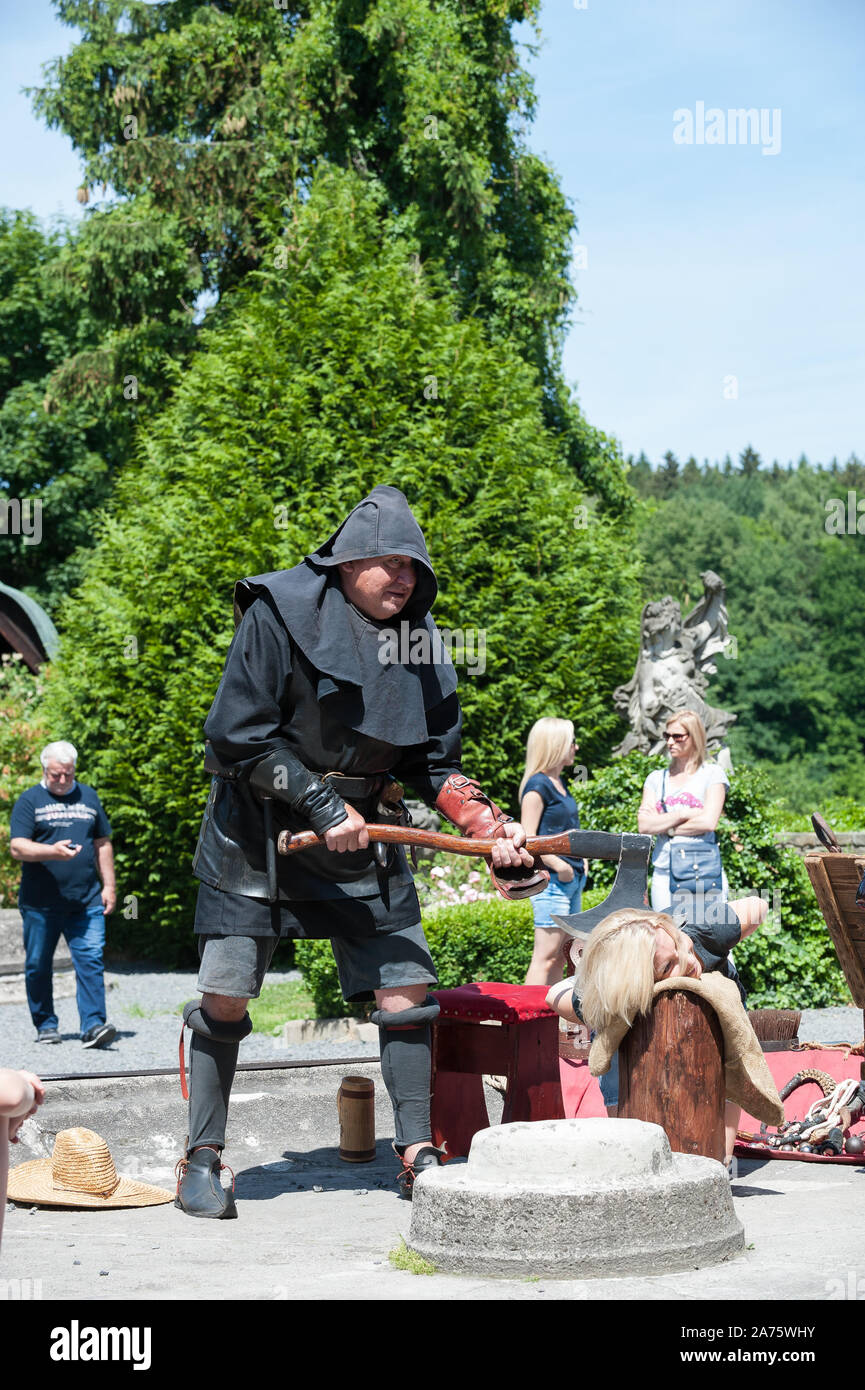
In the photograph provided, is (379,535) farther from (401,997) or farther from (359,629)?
(401,997)

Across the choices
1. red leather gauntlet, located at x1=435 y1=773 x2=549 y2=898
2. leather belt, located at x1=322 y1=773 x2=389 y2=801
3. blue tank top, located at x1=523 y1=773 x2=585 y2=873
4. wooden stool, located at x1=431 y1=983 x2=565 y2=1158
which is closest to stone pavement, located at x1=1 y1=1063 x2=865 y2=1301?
wooden stool, located at x1=431 y1=983 x2=565 y2=1158

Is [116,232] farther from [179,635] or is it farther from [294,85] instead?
[179,635]

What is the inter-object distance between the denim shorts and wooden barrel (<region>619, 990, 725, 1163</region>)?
3270 millimetres

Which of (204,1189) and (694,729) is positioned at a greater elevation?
(694,729)

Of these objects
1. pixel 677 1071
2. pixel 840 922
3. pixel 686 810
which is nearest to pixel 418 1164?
pixel 677 1071

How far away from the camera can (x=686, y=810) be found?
22.5 feet

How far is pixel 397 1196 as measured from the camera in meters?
4.64

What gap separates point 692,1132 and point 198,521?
9779mm

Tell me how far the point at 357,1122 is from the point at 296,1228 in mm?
1217

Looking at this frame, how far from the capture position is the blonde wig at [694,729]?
6875mm

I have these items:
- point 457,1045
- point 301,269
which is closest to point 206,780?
point 301,269

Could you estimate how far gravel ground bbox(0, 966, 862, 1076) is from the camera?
8.27m

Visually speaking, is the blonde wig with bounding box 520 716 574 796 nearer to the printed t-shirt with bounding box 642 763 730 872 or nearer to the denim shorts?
the denim shorts

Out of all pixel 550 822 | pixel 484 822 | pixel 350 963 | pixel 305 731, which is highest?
pixel 305 731
